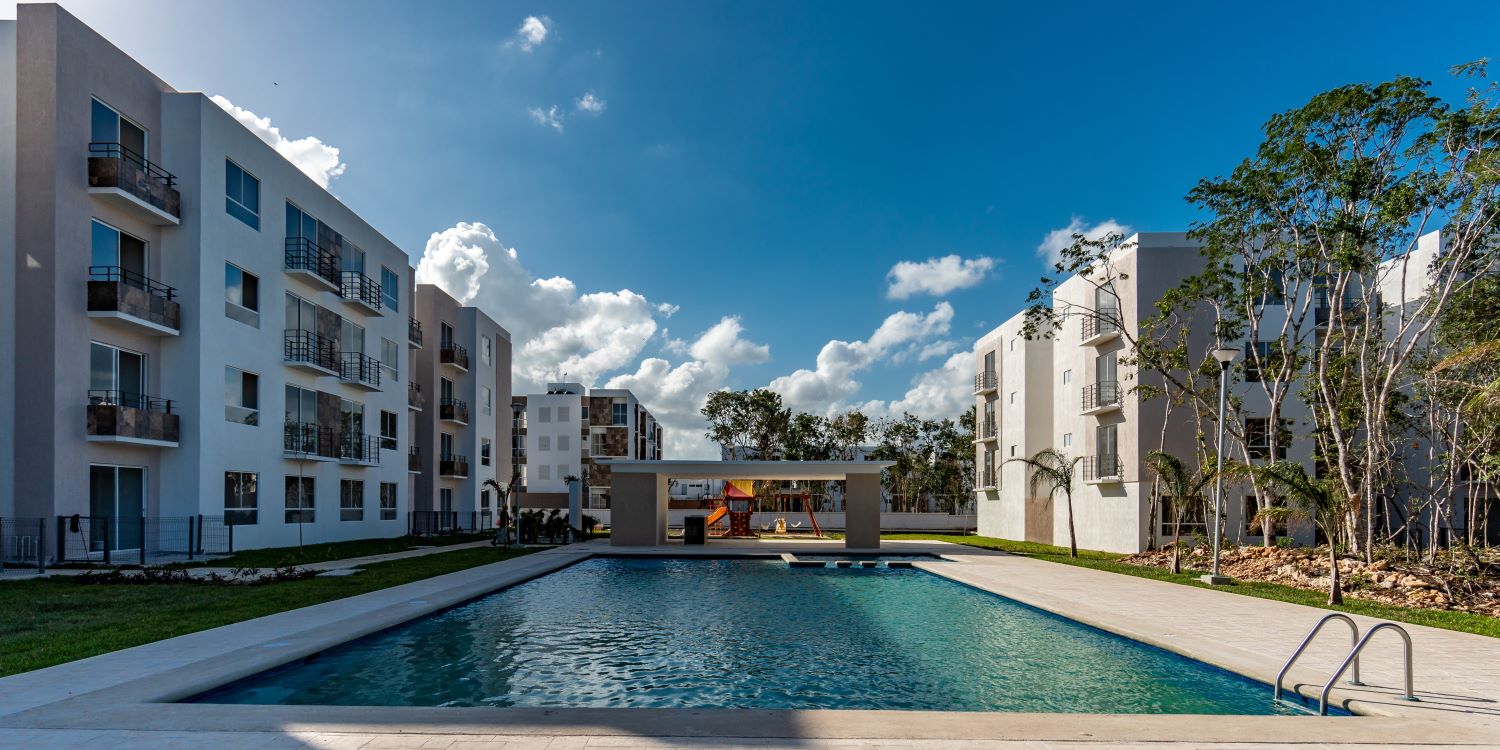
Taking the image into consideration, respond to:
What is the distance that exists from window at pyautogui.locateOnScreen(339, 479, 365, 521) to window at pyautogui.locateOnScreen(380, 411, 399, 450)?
208cm

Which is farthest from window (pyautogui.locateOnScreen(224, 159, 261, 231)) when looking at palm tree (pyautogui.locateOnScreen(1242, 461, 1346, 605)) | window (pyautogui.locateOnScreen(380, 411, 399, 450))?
palm tree (pyautogui.locateOnScreen(1242, 461, 1346, 605))

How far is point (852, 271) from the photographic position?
31266mm

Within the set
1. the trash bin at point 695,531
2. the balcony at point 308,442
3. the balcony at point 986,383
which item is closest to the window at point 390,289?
the balcony at point 308,442

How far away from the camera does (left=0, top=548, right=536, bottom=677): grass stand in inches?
352

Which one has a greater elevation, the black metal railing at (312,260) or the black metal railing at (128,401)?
the black metal railing at (312,260)

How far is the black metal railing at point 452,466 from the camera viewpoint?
132 ft

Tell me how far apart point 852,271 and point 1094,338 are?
27.1ft

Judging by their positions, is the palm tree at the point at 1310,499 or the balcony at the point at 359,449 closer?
the palm tree at the point at 1310,499

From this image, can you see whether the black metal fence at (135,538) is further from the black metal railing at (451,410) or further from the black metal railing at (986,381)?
the black metal railing at (986,381)

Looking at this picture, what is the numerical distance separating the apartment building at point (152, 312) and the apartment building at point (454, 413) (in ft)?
33.8

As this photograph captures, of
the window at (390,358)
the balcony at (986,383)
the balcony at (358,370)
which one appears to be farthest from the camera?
the balcony at (986,383)

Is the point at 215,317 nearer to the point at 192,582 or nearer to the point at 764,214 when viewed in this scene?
the point at 192,582

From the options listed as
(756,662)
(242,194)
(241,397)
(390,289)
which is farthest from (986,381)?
(756,662)

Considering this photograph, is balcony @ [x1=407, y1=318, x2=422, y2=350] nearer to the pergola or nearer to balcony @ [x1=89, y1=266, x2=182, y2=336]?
the pergola
